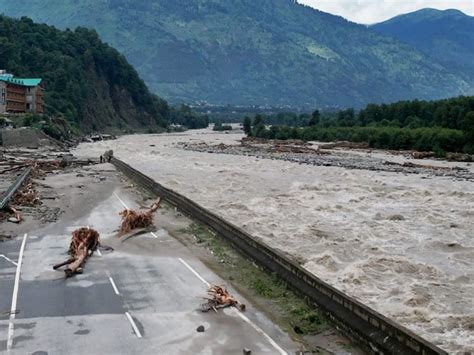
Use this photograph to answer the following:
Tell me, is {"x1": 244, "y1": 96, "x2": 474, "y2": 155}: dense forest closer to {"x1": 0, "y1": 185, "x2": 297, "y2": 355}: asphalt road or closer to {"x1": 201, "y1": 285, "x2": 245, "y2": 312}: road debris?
{"x1": 0, "y1": 185, "x2": 297, "y2": 355}: asphalt road

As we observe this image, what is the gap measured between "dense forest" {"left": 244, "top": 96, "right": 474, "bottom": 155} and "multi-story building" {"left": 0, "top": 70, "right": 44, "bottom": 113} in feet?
207

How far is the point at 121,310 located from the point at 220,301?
10.6 ft

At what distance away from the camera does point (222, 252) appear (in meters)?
29.1

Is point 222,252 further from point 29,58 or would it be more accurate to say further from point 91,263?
point 29,58

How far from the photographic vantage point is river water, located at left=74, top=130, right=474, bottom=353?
23109 mm

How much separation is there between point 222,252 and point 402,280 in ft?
26.8

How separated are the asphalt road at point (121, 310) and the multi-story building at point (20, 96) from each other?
109273 millimetres

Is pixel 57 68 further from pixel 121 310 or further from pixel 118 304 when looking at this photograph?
pixel 121 310

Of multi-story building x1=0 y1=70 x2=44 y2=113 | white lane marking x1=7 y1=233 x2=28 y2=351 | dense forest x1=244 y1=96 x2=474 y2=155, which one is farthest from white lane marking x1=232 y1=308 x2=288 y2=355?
multi-story building x1=0 y1=70 x2=44 y2=113

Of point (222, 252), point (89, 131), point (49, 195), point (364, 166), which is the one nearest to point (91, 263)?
point (222, 252)

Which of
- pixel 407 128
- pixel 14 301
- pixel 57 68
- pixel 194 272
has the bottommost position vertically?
pixel 194 272

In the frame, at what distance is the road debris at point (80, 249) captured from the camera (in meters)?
24.9

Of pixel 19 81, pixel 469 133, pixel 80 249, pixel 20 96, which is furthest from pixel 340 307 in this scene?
pixel 19 81

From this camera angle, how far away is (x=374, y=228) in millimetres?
38344
